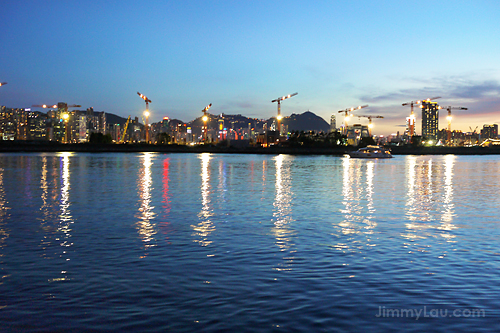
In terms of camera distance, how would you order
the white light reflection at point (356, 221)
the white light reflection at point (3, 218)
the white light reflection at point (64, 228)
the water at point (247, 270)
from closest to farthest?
1. the water at point (247, 270)
2. the white light reflection at point (64, 228)
3. the white light reflection at point (356, 221)
4. the white light reflection at point (3, 218)

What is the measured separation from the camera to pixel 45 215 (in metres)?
22.7

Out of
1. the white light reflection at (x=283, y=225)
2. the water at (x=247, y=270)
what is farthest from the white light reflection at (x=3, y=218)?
the white light reflection at (x=283, y=225)

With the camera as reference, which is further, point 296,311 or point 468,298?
point 468,298

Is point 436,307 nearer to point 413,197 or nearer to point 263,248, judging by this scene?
point 263,248

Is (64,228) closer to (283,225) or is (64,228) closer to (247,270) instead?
(283,225)

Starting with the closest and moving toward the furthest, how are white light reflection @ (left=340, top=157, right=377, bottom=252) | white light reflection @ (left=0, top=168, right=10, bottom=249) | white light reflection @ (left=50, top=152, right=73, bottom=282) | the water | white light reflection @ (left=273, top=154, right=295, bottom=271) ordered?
the water → white light reflection @ (left=50, top=152, right=73, bottom=282) → white light reflection @ (left=273, top=154, right=295, bottom=271) → white light reflection @ (left=340, top=157, right=377, bottom=252) → white light reflection @ (left=0, top=168, right=10, bottom=249)

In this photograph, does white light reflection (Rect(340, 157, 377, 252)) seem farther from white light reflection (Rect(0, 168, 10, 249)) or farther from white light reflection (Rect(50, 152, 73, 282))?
white light reflection (Rect(0, 168, 10, 249))

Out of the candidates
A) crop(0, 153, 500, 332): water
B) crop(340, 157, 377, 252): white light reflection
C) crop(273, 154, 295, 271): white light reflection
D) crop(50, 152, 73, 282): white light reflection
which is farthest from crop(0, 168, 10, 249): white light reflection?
crop(340, 157, 377, 252): white light reflection

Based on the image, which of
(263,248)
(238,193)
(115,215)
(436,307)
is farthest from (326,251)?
(238,193)

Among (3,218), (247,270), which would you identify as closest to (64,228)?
(3,218)

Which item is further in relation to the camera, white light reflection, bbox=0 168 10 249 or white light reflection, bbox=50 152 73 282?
white light reflection, bbox=0 168 10 249

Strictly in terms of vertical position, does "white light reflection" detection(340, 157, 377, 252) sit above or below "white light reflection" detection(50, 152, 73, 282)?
below

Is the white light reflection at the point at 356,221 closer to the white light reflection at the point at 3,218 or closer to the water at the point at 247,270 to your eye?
the water at the point at 247,270

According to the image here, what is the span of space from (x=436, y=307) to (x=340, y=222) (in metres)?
11.7
